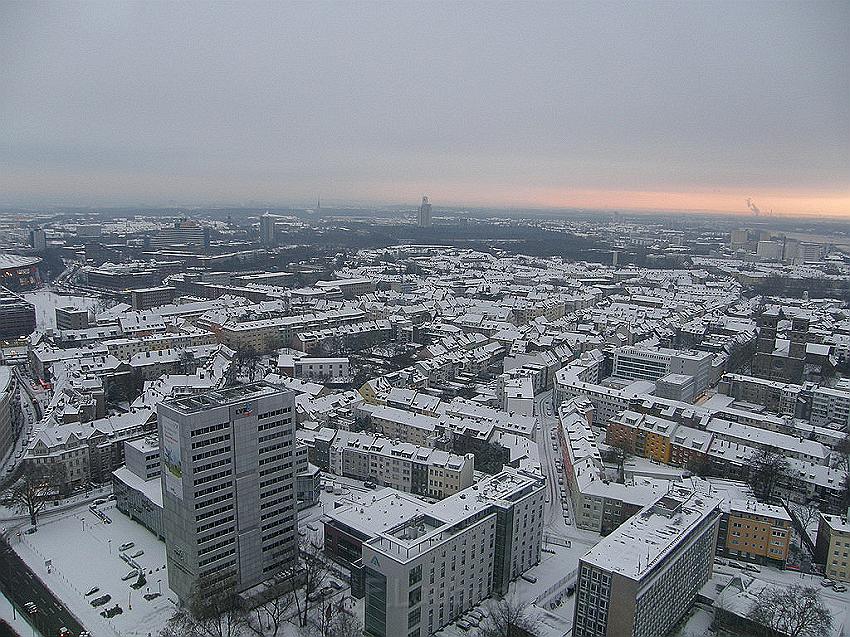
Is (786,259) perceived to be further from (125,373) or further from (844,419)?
(125,373)

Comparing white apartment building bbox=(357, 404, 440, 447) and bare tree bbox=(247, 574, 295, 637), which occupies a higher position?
white apartment building bbox=(357, 404, 440, 447)

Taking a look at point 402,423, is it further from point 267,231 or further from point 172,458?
point 267,231

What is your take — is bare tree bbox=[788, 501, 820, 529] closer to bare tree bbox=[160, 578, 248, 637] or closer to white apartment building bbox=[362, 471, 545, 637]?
white apartment building bbox=[362, 471, 545, 637]

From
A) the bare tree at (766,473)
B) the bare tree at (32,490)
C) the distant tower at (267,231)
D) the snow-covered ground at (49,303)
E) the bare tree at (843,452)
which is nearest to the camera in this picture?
the bare tree at (32,490)

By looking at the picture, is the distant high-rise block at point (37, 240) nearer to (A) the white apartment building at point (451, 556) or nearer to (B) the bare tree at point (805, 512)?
(A) the white apartment building at point (451, 556)

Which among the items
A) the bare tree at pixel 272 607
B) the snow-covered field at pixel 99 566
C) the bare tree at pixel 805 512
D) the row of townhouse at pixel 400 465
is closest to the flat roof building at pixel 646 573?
the bare tree at pixel 805 512

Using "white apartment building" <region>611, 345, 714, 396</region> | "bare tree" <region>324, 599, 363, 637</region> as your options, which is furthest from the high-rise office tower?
"white apartment building" <region>611, 345, 714, 396</region>
